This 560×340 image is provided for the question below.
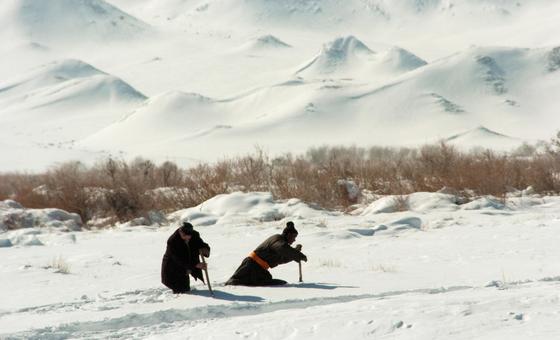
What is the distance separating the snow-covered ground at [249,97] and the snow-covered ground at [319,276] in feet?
106

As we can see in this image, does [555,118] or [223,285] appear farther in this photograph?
[555,118]

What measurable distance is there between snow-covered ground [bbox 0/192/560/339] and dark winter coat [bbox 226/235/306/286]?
22 centimetres

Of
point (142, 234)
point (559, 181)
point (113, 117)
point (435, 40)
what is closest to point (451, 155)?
point (559, 181)

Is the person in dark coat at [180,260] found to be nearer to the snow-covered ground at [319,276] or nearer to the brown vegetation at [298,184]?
the snow-covered ground at [319,276]

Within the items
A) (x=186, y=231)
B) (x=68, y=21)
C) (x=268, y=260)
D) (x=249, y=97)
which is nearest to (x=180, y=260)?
(x=186, y=231)

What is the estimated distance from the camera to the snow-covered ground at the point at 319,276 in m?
6.19

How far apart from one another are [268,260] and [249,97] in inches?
3113

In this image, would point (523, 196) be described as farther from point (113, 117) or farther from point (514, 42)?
point (514, 42)

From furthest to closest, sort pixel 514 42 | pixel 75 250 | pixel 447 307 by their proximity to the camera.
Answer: pixel 514 42
pixel 75 250
pixel 447 307

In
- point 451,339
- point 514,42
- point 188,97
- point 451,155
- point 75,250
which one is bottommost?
point 451,339

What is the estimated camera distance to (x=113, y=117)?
97.9 metres

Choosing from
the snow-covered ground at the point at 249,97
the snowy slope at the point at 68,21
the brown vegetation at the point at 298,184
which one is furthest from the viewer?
the snowy slope at the point at 68,21

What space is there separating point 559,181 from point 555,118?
214 feet

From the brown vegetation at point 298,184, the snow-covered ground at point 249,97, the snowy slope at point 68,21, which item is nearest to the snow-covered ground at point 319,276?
the brown vegetation at point 298,184
